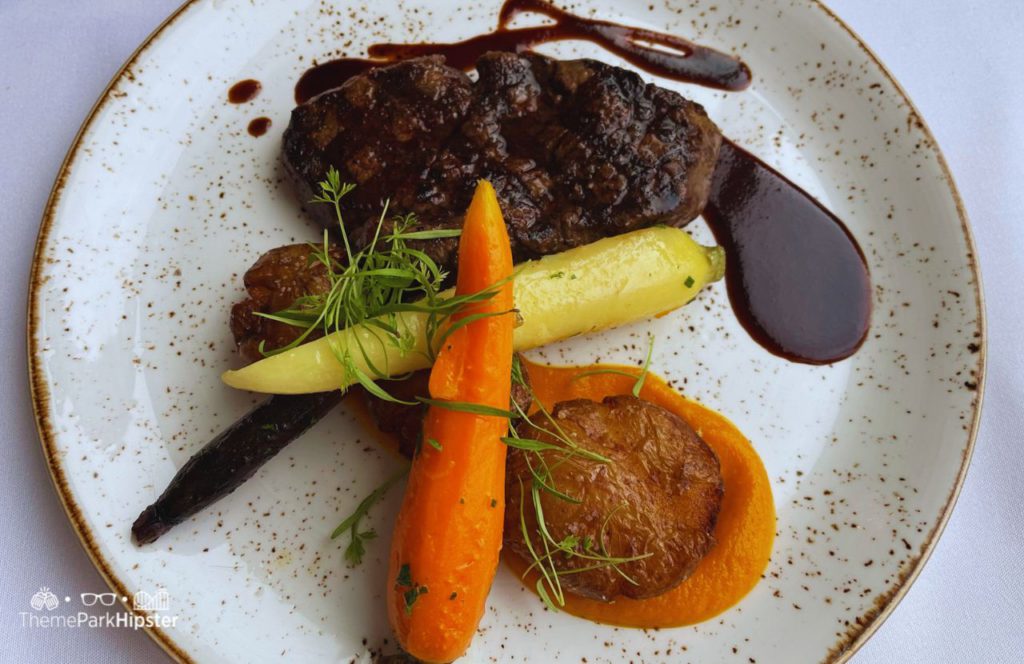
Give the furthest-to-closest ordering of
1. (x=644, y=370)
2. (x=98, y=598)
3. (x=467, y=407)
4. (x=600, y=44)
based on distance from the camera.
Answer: (x=600, y=44) → (x=644, y=370) → (x=98, y=598) → (x=467, y=407)

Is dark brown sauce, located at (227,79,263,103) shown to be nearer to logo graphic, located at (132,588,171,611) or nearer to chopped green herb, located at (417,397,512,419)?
chopped green herb, located at (417,397,512,419)

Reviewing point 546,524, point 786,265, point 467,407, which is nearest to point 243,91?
point 467,407

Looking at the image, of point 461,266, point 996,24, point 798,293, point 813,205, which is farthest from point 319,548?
point 996,24

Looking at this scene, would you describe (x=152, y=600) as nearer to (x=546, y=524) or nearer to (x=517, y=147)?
(x=546, y=524)

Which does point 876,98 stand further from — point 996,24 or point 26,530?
point 26,530

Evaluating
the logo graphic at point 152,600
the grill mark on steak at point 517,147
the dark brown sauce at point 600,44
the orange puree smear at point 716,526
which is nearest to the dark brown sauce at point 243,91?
the grill mark on steak at point 517,147
